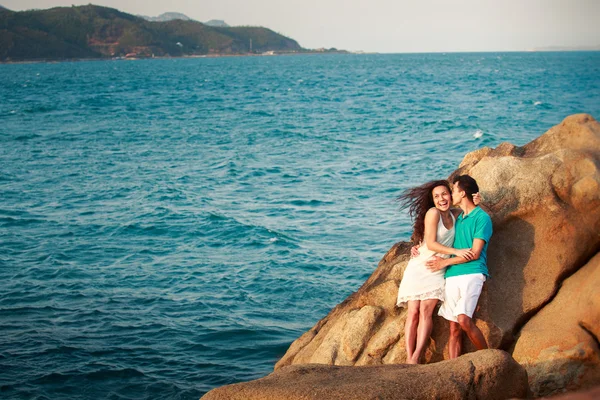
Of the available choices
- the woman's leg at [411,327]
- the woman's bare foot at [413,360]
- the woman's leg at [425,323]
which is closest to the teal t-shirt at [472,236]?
the woman's leg at [425,323]

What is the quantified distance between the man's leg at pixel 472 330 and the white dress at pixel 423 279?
14.5 inches

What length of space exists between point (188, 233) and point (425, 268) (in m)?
12.3

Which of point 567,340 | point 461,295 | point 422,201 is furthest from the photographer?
point 422,201

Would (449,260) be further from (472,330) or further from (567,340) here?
(567,340)

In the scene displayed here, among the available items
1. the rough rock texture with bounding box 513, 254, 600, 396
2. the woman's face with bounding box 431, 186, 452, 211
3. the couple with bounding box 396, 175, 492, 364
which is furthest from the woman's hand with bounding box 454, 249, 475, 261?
the rough rock texture with bounding box 513, 254, 600, 396

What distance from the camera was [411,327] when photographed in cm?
759

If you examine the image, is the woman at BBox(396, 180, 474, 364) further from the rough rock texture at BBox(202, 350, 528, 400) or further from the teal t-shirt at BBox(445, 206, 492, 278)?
the rough rock texture at BBox(202, 350, 528, 400)

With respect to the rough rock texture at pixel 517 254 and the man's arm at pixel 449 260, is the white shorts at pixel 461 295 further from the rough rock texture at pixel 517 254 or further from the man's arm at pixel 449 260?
the rough rock texture at pixel 517 254

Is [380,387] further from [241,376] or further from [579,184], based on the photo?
[241,376]

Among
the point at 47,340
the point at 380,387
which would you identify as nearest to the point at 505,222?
the point at 380,387

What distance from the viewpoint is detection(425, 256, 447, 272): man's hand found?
24.9 ft

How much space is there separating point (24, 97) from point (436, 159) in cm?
4895

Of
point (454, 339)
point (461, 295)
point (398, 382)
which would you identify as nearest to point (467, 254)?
point (461, 295)

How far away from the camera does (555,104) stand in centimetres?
5203
